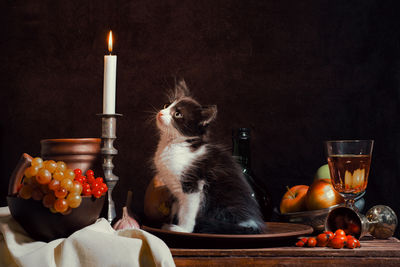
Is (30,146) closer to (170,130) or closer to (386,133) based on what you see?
(170,130)

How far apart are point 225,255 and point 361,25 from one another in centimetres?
102

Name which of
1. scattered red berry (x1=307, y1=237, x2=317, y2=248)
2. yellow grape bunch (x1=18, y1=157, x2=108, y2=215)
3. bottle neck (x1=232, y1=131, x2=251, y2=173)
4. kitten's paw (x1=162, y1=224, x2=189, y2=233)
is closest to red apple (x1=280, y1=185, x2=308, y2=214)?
bottle neck (x1=232, y1=131, x2=251, y2=173)

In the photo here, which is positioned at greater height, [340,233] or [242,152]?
[242,152]

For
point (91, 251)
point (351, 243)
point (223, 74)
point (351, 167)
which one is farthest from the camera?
point (223, 74)

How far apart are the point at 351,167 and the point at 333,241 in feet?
0.67

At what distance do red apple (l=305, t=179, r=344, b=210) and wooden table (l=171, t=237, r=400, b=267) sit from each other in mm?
230

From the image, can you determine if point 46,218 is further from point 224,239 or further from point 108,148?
point 224,239

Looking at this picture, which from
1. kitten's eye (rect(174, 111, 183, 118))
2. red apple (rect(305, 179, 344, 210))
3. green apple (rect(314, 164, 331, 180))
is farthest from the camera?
green apple (rect(314, 164, 331, 180))

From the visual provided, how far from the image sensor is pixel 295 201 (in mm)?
A: 1178

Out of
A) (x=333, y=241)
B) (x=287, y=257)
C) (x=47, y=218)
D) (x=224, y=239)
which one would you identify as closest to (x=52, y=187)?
(x=47, y=218)

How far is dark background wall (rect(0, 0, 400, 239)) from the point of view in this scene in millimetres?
1445

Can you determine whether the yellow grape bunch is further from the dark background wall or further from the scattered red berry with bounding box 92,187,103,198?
the dark background wall

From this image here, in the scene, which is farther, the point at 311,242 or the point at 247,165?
the point at 247,165

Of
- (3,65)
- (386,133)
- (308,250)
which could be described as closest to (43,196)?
(308,250)
